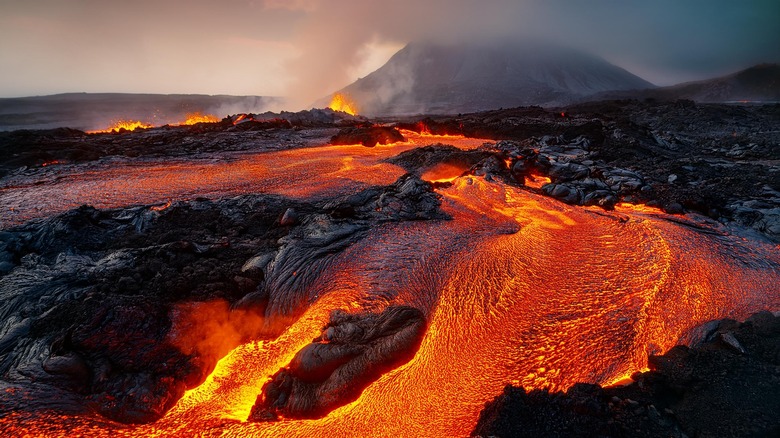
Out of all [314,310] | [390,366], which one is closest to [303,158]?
[314,310]

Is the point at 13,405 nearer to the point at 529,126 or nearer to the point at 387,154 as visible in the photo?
the point at 387,154

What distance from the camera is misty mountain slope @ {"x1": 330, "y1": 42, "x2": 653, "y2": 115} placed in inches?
3162

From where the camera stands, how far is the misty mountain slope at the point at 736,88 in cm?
5956

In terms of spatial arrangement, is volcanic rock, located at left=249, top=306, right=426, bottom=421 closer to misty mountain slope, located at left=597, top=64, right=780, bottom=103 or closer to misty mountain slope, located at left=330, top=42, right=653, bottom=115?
misty mountain slope, located at left=330, top=42, right=653, bottom=115

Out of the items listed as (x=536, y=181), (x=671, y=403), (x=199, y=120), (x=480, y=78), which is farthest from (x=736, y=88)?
(x=199, y=120)

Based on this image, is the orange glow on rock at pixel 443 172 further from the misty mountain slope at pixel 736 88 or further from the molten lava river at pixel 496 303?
the misty mountain slope at pixel 736 88

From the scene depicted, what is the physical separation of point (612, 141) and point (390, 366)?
1605 centimetres

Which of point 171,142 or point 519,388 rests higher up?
point 171,142

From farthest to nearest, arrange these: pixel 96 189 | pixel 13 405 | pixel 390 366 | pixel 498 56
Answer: pixel 498 56 → pixel 96 189 → pixel 390 366 → pixel 13 405

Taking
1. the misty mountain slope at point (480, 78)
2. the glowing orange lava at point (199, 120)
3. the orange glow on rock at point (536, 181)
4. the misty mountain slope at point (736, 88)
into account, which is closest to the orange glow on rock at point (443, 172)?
the orange glow on rock at point (536, 181)

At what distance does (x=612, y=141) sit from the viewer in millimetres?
14641

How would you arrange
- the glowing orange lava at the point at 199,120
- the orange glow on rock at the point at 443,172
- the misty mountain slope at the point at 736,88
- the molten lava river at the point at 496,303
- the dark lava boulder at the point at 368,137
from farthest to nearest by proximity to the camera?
the misty mountain slope at the point at 736,88 → the glowing orange lava at the point at 199,120 → the dark lava boulder at the point at 368,137 → the orange glow on rock at the point at 443,172 → the molten lava river at the point at 496,303

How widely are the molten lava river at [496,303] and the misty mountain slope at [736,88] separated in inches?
2811

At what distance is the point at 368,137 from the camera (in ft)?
59.1
